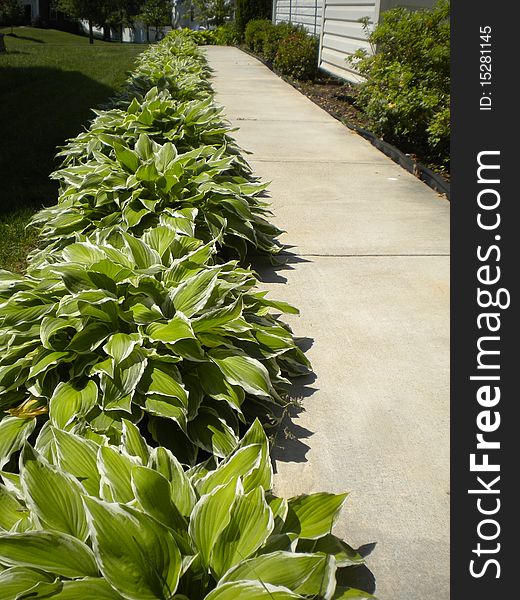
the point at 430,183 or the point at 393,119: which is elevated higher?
the point at 393,119

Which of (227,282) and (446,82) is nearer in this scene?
(227,282)

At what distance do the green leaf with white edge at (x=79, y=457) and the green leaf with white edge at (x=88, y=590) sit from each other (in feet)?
1.36

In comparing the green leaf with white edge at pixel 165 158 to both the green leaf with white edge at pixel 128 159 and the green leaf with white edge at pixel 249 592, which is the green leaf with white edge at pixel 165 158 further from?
the green leaf with white edge at pixel 249 592

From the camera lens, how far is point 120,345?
2.54 m

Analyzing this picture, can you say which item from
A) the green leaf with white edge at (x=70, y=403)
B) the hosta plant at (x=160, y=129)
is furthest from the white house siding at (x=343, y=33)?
the green leaf with white edge at (x=70, y=403)

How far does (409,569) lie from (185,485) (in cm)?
74

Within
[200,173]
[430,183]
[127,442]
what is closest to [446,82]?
[430,183]

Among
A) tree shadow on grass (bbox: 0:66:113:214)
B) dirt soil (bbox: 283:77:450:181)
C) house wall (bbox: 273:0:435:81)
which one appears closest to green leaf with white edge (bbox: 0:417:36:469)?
tree shadow on grass (bbox: 0:66:113:214)

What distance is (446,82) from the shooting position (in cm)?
698

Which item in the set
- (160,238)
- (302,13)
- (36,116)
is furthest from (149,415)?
(302,13)

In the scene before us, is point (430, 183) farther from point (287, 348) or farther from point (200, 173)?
point (287, 348)

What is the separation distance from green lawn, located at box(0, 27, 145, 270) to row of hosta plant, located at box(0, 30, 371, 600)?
1.20m

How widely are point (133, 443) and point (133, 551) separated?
55 cm

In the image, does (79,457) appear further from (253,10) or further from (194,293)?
(253,10)
